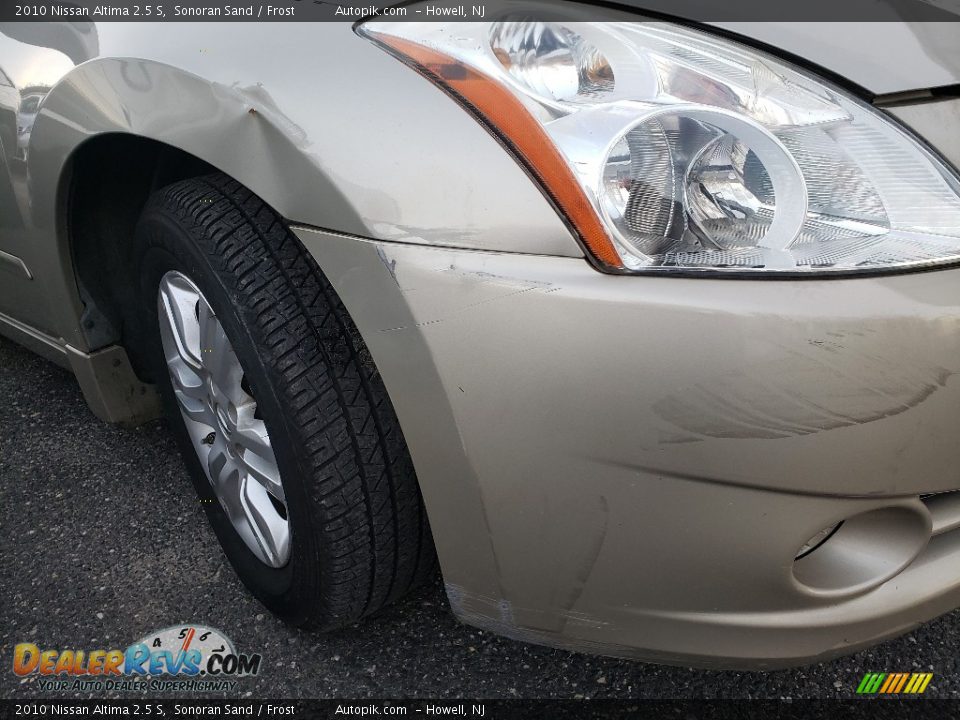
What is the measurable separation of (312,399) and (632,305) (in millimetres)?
544

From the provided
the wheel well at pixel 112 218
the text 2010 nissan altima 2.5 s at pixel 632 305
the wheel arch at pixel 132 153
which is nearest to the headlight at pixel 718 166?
the text 2010 nissan altima 2.5 s at pixel 632 305

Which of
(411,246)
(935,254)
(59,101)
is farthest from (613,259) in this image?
(59,101)

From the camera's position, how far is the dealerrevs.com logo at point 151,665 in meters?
1.60

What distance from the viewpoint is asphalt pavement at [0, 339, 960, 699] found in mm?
1545

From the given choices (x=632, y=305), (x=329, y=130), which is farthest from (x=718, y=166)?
(x=329, y=130)

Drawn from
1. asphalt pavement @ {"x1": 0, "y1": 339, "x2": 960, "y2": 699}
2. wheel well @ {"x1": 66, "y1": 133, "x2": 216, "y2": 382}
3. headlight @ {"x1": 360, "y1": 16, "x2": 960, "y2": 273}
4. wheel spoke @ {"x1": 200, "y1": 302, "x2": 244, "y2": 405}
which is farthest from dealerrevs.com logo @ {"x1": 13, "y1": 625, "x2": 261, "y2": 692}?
headlight @ {"x1": 360, "y1": 16, "x2": 960, "y2": 273}

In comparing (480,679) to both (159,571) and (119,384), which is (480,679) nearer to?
(159,571)

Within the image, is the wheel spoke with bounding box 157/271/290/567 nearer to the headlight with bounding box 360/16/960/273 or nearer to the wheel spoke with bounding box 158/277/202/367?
the wheel spoke with bounding box 158/277/202/367

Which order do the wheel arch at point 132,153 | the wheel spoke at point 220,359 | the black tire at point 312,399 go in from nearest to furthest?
the wheel arch at point 132,153 < the black tire at point 312,399 < the wheel spoke at point 220,359

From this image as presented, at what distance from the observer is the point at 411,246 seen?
1080 millimetres

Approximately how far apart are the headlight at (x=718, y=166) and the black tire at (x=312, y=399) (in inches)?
17.1

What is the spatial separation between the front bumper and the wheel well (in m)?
0.70

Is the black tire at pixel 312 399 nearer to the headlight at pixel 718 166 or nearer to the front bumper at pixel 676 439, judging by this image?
the front bumper at pixel 676 439

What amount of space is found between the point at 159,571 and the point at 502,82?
1337mm
